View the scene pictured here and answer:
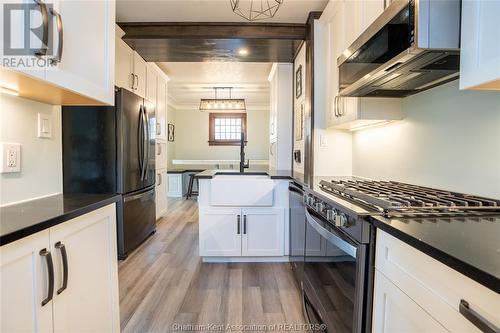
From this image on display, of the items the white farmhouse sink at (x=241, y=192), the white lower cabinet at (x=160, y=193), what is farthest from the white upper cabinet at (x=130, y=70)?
the white farmhouse sink at (x=241, y=192)

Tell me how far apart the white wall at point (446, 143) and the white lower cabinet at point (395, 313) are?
2.21ft

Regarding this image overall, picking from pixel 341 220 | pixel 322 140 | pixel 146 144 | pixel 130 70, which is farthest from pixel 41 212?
pixel 130 70

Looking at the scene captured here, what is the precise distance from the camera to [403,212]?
937 mm

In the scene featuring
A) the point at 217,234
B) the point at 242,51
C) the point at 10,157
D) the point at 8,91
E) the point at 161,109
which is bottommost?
the point at 217,234

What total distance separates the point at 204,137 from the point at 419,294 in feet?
23.1

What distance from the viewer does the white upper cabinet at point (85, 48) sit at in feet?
3.15

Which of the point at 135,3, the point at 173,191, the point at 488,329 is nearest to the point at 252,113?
the point at 173,191

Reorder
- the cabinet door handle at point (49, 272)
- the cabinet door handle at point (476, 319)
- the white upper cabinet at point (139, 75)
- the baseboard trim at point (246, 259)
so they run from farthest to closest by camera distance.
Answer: the white upper cabinet at point (139, 75)
the baseboard trim at point (246, 259)
the cabinet door handle at point (49, 272)
the cabinet door handle at point (476, 319)

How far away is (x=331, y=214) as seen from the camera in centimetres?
120

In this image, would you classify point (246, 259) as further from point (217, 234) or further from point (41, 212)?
point (41, 212)

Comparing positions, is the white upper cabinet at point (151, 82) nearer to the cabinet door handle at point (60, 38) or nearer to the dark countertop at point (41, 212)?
the dark countertop at point (41, 212)

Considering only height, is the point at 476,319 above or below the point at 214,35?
below

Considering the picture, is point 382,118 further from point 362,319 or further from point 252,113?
point 252,113

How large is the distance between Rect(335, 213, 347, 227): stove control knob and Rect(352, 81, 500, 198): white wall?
2.08ft
